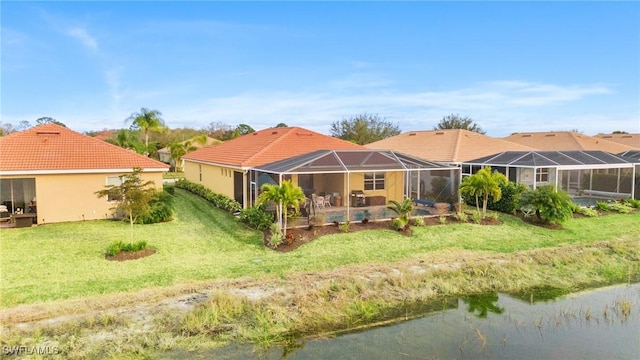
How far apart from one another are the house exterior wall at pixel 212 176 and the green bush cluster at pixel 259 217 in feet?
10.6

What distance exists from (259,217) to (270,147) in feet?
21.1

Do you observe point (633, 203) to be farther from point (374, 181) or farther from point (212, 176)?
point (212, 176)

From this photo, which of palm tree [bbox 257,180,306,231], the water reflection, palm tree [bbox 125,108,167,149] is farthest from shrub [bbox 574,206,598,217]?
palm tree [bbox 125,108,167,149]

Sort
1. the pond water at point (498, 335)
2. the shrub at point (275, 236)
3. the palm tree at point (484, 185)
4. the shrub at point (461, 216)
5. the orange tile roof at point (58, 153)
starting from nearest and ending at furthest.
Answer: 1. the pond water at point (498, 335)
2. the shrub at point (275, 236)
3. the orange tile roof at point (58, 153)
4. the palm tree at point (484, 185)
5. the shrub at point (461, 216)

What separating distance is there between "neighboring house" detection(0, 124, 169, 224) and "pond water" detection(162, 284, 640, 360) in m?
13.1

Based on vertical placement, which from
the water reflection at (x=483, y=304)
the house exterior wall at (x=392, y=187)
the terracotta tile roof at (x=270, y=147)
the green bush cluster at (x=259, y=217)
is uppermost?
the terracotta tile roof at (x=270, y=147)

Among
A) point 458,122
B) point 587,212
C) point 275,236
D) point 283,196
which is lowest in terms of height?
point 587,212

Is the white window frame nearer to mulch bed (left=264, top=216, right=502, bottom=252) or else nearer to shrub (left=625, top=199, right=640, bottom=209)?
mulch bed (left=264, top=216, right=502, bottom=252)

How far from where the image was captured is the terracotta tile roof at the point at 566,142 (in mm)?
31542

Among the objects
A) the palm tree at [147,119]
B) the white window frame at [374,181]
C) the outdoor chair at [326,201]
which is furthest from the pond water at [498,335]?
the palm tree at [147,119]

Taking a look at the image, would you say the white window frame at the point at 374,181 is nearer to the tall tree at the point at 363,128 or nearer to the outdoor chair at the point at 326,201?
the outdoor chair at the point at 326,201

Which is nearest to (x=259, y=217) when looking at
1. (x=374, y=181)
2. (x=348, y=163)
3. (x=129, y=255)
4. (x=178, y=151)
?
(x=348, y=163)

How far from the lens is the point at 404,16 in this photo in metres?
20.4

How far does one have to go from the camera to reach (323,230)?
633 inches
